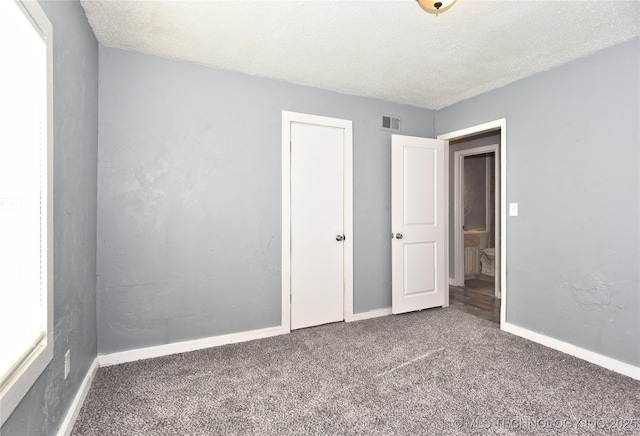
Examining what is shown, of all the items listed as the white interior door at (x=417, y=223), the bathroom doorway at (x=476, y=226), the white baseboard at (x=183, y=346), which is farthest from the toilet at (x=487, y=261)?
the white baseboard at (x=183, y=346)

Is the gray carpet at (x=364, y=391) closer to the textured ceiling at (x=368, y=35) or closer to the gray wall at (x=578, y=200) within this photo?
the gray wall at (x=578, y=200)

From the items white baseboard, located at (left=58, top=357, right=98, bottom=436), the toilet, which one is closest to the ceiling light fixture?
white baseboard, located at (left=58, top=357, right=98, bottom=436)

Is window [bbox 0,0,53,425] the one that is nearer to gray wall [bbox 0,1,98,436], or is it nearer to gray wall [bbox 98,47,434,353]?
gray wall [bbox 0,1,98,436]

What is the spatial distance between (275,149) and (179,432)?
2.26 metres

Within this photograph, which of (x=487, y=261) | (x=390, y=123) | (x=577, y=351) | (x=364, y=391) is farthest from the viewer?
(x=487, y=261)

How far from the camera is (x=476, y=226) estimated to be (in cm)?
641

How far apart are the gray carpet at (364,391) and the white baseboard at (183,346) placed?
73 mm

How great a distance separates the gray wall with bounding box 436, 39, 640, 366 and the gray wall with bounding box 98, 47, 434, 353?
197cm

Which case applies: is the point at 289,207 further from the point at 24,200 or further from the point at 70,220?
the point at 24,200

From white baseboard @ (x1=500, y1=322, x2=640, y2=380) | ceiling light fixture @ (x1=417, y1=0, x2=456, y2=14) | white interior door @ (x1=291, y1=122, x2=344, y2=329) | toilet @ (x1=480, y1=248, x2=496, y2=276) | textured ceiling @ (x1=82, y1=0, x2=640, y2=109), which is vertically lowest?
white baseboard @ (x1=500, y1=322, x2=640, y2=380)

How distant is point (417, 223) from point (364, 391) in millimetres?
2125

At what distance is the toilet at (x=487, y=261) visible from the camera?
19.2 ft

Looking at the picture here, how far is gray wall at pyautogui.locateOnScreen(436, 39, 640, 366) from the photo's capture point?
236cm

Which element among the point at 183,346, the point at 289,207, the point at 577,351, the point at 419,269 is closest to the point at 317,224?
the point at 289,207
